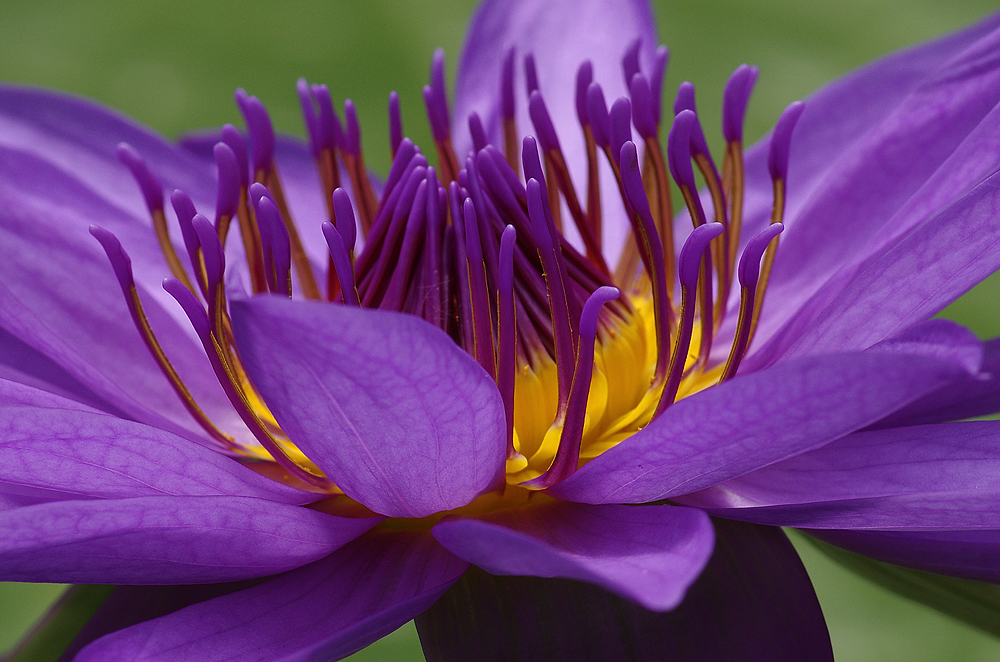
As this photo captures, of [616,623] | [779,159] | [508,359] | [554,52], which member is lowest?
[616,623]

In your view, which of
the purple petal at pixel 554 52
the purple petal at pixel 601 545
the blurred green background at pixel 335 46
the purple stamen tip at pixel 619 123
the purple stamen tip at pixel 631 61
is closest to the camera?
the purple petal at pixel 601 545

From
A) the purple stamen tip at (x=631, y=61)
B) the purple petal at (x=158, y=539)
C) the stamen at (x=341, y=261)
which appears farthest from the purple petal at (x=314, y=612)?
the purple stamen tip at (x=631, y=61)

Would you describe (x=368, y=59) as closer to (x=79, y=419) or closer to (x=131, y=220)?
(x=131, y=220)

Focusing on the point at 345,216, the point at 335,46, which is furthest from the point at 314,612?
the point at 335,46

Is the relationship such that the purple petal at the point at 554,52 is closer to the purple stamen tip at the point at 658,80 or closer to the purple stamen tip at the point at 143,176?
the purple stamen tip at the point at 658,80

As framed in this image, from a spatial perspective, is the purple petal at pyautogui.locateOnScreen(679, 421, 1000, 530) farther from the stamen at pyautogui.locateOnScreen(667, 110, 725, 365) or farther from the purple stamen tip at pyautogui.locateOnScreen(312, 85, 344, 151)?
the purple stamen tip at pyautogui.locateOnScreen(312, 85, 344, 151)

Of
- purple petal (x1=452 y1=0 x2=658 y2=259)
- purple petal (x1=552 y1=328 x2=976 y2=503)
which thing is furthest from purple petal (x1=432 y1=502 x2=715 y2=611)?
purple petal (x1=452 y1=0 x2=658 y2=259)

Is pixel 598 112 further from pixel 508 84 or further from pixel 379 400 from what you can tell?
pixel 379 400
